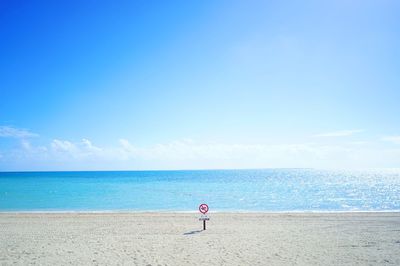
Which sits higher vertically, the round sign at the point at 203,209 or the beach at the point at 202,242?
the round sign at the point at 203,209

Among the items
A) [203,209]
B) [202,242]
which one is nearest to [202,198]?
[203,209]

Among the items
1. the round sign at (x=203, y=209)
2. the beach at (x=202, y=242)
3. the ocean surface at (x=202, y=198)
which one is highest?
the round sign at (x=203, y=209)

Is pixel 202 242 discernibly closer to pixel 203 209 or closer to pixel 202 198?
pixel 203 209

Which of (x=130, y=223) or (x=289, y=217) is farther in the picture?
(x=289, y=217)

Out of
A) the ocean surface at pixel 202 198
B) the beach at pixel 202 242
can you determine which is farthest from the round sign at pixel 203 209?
the ocean surface at pixel 202 198

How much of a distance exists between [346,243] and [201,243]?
5.76 metres

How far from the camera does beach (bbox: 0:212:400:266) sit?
29.6 ft

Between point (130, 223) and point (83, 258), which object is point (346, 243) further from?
point (130, 223)

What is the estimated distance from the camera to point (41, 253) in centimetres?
986

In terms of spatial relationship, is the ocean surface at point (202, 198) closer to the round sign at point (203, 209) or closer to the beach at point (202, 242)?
the beach at point (202, 242)

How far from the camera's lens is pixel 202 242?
11258 millimetres

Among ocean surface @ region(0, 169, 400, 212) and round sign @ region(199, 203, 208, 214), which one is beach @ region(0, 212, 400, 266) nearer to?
round sign @ region(199, 203, 208, 214)

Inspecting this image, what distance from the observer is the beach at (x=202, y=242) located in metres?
9.02

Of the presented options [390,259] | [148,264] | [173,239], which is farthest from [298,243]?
[148,264]
